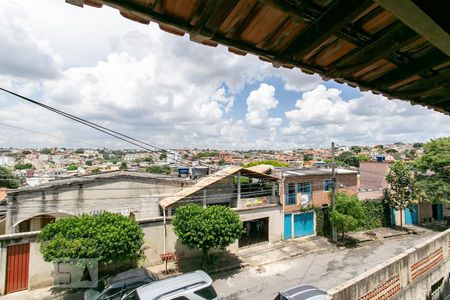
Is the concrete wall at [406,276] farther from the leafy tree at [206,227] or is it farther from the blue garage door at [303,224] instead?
the blue garage door at [303,224]

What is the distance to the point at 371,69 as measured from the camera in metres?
2.72

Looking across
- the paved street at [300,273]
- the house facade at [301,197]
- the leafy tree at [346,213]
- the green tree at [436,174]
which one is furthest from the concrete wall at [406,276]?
the green tree at [436,174]

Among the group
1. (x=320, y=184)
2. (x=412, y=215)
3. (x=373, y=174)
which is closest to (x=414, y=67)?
(x=320, y=184)

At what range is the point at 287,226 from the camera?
20.1 m

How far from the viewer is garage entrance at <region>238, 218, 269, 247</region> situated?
1919 cm

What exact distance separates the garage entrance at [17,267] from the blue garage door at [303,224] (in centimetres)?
1731

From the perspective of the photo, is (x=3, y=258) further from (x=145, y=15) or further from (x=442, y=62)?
(x=442, y=62)

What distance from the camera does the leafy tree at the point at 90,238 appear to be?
1055 cm

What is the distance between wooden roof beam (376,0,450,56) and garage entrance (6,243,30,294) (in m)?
16.1

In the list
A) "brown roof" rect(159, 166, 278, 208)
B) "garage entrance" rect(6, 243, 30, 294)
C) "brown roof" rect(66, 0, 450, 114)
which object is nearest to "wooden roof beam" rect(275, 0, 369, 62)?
"brown roof" rect(66, 0, 450, 114)

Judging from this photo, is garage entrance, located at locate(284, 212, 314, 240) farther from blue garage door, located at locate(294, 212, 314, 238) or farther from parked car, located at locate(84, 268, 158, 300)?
parked car, located at locate(84, 268, 158, 300)

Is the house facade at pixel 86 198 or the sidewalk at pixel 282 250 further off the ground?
the house facade at pixel 86 198

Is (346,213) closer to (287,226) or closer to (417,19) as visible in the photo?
(287,226)

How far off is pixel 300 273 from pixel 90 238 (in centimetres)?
1135
